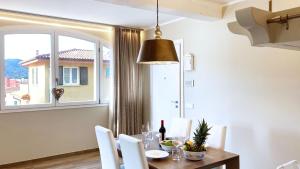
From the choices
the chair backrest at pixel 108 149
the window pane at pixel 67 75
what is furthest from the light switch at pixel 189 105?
the window pane at pixel 67 75

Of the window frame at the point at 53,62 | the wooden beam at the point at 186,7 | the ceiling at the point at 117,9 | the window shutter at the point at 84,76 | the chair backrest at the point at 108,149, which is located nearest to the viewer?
the chair backrest at the point at 108,149

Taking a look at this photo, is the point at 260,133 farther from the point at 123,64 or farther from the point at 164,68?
the point at 123,64

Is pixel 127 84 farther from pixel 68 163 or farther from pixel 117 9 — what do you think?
pixel 68 163

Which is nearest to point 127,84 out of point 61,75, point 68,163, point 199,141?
point 61,75

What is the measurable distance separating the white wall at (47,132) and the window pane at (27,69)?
11.6 inches

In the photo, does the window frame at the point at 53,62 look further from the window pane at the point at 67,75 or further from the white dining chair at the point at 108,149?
the white dining chair at the point at 108,149

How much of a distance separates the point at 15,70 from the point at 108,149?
267 cm

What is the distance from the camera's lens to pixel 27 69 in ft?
14.4

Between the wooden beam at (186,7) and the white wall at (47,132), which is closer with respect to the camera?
the wooden beam at (186,7)

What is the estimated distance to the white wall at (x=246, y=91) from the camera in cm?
301

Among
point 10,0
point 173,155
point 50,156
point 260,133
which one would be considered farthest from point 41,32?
point 260,133

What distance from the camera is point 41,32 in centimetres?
444

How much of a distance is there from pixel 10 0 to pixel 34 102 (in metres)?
1.79

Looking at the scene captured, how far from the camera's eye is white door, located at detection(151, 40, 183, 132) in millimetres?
4551
